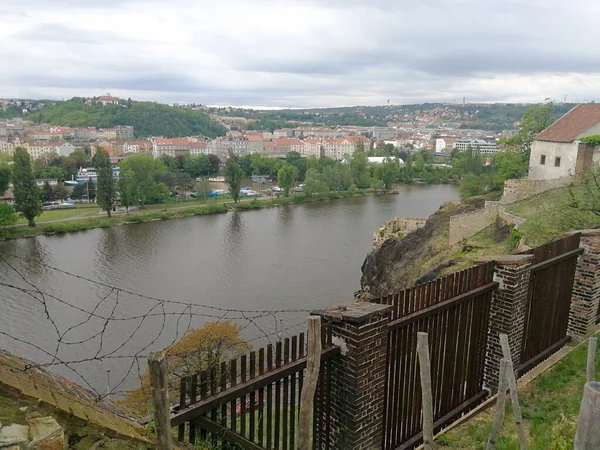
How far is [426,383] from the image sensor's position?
3578 millimetres

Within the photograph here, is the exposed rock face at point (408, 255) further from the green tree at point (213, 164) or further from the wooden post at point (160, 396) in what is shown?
the green tree at point (213, 164)

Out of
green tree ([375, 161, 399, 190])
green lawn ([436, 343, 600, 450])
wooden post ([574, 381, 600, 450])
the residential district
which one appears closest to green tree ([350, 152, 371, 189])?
green tree ([375, 161, 399, 190])

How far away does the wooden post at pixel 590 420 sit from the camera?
1.99m

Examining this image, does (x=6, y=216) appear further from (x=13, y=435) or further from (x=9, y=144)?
(x=9, y=144)

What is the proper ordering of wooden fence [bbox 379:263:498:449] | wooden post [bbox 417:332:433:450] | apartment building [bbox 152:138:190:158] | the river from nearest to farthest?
wooden post [bbox 417:332:433:450] < wooden fence [bbox 379:263:498:449] < the river < apartment building [bbox 152:138:190:158]

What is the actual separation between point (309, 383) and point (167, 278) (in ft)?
82.8

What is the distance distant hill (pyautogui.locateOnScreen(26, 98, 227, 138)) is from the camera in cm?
14375

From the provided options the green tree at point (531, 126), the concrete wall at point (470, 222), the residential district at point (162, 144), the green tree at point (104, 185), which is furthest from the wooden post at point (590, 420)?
the residential district at point (162, 144)

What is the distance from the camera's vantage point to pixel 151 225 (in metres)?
43.6

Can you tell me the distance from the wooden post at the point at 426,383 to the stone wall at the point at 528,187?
21753 mm

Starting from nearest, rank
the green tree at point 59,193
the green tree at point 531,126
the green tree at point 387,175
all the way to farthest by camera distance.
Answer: the green tree at point 531,126, the green tree at point 59,193, the green tree at point 387,175

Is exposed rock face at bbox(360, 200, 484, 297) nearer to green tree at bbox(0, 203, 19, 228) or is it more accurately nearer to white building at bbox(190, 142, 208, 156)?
green tree at bbox(0, 203, 19, 228)

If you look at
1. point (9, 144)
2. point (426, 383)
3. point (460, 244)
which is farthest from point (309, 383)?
point (9, 144)

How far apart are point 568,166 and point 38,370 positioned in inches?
1046
